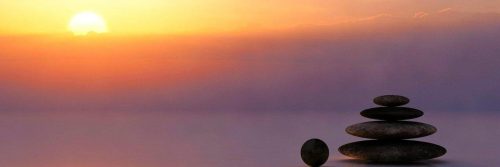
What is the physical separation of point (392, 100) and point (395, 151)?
113 centimetres

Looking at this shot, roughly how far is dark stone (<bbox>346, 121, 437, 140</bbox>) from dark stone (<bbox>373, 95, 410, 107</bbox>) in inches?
18.4

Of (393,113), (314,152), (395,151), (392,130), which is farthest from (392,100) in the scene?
(314,152)

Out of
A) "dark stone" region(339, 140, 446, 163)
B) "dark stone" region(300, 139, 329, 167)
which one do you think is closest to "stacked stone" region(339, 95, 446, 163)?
"dark stone" region(339, 140, 446, 163)

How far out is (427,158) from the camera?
Result: 1830 centimetres

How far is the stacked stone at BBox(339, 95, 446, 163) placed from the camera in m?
18.0

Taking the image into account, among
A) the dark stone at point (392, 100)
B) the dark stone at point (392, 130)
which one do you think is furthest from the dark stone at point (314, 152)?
the dark stone at point (392, 100)

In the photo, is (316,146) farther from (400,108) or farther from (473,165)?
(473,165)

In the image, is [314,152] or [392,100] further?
[392,100]

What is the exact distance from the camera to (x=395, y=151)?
713 inches

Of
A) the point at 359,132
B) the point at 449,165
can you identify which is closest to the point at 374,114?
the point at 359,132

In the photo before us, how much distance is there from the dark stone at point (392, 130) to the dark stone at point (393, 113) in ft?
0.54

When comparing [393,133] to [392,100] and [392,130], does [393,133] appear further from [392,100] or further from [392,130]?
[392,100]

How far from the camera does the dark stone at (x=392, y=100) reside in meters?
18.0

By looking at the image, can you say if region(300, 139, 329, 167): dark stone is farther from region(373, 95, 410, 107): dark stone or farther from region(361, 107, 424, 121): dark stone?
region(373, 95, 410, 107): dark stone
